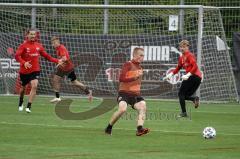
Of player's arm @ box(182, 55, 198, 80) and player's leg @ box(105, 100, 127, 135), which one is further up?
player's arm @ box(182, 55, 198, 80)

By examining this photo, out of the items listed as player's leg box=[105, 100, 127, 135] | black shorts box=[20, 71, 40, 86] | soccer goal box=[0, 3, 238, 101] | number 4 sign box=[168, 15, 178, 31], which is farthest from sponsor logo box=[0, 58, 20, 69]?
player's leg box=[105, 100, 127, 135]

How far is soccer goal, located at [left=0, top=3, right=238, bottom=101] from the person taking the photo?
87.4 feet

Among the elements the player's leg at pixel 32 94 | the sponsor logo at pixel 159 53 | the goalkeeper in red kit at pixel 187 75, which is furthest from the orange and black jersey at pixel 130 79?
the sponsor logo at pixel 159 53

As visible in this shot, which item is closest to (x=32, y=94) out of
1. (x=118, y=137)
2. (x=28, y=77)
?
(x=28, y=77)

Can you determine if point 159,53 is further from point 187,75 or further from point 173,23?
point 187,75

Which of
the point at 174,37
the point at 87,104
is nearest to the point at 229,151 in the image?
the point at 87,104

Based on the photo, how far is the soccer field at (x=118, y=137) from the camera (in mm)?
12688

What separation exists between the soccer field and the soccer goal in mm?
3767

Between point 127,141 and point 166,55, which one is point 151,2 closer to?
point 166,55

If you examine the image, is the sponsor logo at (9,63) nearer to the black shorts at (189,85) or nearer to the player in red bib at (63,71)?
the player in red bib at (63,71)

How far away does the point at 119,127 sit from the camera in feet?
58.0

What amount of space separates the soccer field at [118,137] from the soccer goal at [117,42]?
3767 millimetres

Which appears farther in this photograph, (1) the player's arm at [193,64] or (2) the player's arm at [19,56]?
(2) the player's arm at [19,56]

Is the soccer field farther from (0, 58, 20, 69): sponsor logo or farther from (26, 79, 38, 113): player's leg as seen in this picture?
(0, 58, 20, 69): sponsor logo
